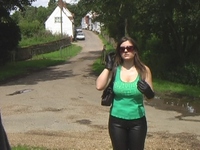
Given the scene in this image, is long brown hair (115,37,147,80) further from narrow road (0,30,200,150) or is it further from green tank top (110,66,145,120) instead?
narrow road (0,30,200,150)

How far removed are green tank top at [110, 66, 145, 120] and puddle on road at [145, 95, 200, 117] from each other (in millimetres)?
9460

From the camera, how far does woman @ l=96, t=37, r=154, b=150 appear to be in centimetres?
444

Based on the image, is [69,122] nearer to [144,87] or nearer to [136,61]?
[136,61]

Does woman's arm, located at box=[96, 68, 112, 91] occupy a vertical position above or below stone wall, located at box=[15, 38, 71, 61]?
above

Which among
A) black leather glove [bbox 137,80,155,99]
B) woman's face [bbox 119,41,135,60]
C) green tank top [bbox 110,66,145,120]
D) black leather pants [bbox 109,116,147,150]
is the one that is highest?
woman's face [bbox 119,41,135,60]

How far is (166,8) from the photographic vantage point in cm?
1948

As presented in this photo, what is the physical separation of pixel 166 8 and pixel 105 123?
10.1 m

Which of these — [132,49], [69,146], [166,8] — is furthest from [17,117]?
[166,8]

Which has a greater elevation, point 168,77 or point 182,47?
point 182,47

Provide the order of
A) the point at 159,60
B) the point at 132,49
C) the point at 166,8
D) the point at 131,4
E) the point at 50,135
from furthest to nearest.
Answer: the point at 159,60
the point at 131,4
the point at 166,8
the point at 50,135
the point at 132,49

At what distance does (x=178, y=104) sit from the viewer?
16406 millimetres

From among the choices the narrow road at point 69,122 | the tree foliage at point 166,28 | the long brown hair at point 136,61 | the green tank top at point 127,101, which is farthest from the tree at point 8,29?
the green tank top at point 127,101

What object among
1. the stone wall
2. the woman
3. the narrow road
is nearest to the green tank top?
the woman

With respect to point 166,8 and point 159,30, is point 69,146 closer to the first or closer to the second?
point 166,8
